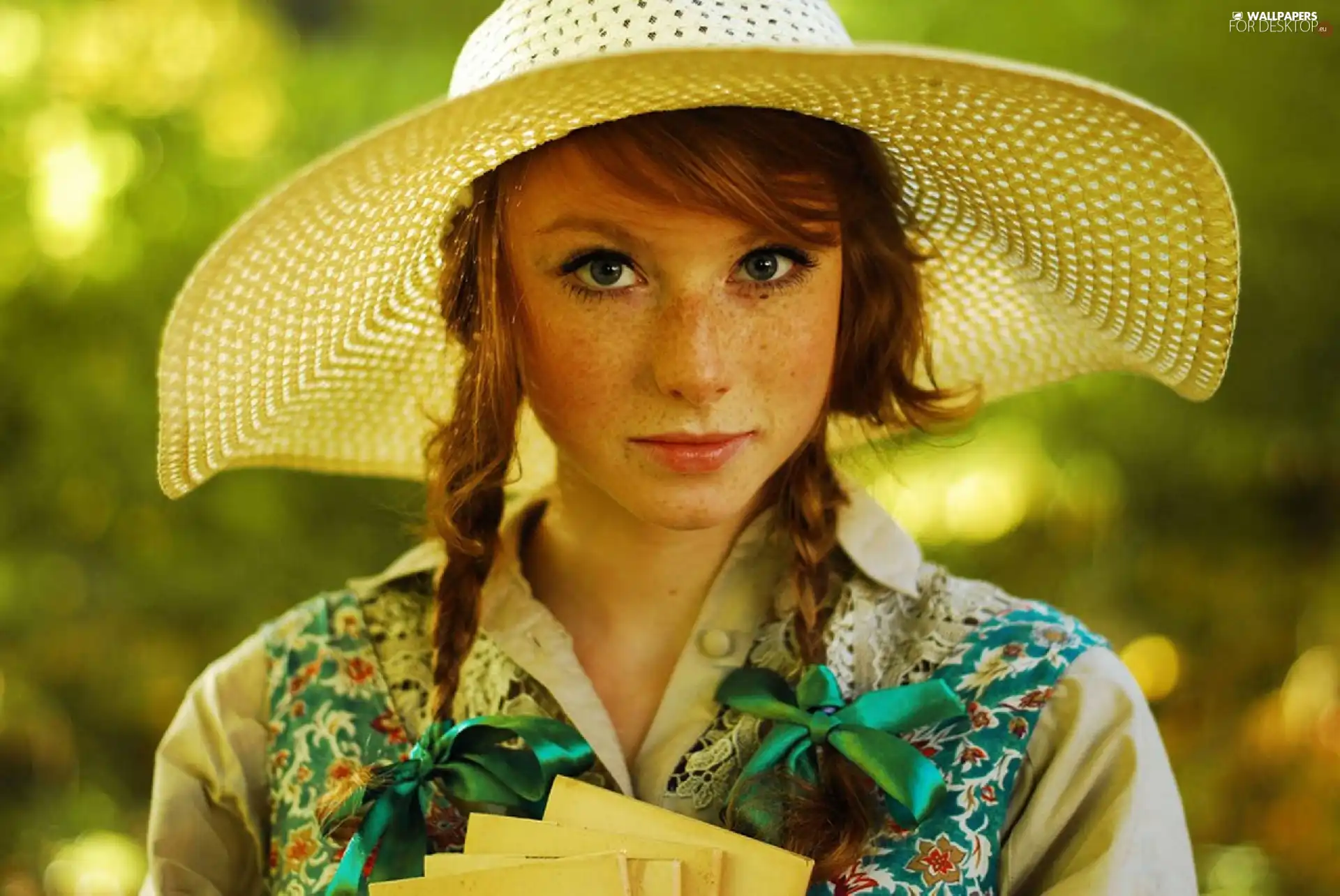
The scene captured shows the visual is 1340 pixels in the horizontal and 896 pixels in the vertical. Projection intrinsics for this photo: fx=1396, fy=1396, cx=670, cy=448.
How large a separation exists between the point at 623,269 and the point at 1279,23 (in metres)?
1.38

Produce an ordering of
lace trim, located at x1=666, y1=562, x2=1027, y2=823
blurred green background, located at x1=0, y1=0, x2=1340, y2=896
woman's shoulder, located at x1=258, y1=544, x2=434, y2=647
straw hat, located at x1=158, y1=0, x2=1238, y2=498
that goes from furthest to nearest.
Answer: blurred green background, located at x1=0, y1=0, x2=1340, y2=896
woman's shoulder, located at x1=258, y1=544, x2=434, y2=647
lace trim, located at x1=666, y1=562, x2=1027, y2=823
straw hat, located at x1=158, y1=0, x2=1238, y2=498

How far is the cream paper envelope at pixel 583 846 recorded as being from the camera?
93cm

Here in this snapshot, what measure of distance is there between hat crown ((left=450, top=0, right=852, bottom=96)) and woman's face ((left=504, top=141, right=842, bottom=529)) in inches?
2.8

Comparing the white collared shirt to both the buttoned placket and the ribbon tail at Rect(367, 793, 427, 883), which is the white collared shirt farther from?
the ribbon tail at Rect(367, 793, 427, 883)

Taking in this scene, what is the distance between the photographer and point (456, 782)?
3.39 ft

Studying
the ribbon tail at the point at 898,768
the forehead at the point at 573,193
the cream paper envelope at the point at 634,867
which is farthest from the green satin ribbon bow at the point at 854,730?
the forehead at the point at 573,193

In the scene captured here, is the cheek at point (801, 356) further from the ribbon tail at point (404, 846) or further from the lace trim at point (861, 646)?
the ribbon tail at point (404, 846)

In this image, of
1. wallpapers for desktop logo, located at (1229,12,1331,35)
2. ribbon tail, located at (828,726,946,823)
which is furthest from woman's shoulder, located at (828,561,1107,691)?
wallpapers for desktop logo, located at (1229,12,1331,35)

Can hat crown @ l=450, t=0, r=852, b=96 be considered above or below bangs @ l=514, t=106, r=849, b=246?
above

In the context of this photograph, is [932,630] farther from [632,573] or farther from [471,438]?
[471,438]

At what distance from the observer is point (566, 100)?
0.86 metres

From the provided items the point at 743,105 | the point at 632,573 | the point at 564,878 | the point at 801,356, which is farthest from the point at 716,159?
the point at 564,878

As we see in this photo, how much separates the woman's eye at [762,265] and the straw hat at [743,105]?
0.10m

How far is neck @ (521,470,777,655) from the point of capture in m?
1.13
